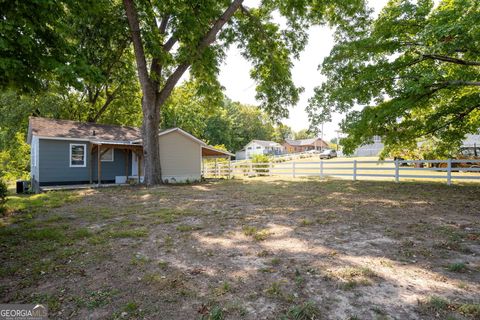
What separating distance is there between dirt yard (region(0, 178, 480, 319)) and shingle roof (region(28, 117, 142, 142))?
9157 millimetres

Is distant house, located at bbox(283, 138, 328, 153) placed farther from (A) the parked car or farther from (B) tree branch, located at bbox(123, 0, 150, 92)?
(B) tree branch, located at bbox(123, 0, 150, 92)

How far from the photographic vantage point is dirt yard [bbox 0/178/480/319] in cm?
274

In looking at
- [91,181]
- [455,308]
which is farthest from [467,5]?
[91,181]

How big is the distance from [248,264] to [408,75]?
9048mm

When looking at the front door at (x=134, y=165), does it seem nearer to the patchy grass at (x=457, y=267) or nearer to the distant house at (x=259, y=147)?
the patchy grass at (x=457, y=267)

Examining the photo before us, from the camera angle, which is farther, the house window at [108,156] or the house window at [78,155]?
the house window at [108,156]

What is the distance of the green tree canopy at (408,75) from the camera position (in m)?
8.27

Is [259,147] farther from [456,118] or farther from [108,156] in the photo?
[456,118]

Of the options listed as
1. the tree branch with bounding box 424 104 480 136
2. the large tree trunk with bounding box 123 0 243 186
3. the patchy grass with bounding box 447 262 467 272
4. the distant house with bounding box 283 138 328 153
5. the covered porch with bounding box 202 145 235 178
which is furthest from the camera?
the distant house with bounding box 283 138 328 153

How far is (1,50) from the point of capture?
462cm

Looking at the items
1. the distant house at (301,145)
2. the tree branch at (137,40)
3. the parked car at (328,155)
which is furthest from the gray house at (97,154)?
the distant house at (301,145)

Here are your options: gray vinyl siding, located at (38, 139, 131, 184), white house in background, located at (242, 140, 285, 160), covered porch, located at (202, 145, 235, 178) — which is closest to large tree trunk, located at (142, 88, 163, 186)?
gray vinyl siding, located at (38, 139, 131, 184)

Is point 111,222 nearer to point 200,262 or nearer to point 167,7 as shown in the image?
point 200,262

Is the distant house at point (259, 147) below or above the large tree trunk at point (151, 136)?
above
